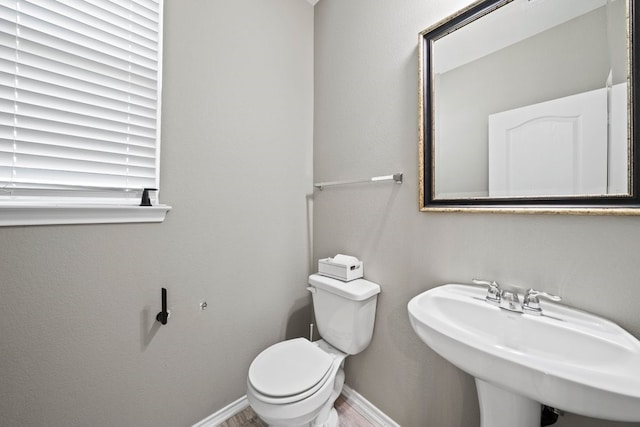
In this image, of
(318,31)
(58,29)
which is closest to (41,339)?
(58,29)

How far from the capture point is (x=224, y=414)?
131 centimetres

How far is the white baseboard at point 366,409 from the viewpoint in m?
1.26

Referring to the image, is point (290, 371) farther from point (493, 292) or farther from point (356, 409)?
point (493, 292)

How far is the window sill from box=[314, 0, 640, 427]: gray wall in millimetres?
975

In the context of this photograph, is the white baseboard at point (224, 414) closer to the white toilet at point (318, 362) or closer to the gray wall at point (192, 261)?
the gray wall at point (192, 261)

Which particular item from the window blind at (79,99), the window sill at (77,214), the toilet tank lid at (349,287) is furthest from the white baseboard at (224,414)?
the window blind at (79,99)

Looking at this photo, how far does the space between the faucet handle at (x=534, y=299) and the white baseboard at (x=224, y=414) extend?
57.9 inches

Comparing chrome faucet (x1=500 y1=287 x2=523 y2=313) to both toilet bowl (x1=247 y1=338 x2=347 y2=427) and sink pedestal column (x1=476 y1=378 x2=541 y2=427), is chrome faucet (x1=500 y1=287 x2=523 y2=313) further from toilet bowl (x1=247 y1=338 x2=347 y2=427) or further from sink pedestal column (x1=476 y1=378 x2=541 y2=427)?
toilet bowl (x1=247 y1=338 x2=347 y2=427)

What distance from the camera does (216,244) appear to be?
129 centimetres

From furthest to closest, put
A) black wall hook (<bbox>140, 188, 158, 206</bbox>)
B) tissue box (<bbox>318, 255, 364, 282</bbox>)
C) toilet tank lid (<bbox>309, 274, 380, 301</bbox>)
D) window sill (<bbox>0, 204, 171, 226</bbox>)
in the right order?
tissue box (<bbox>318, 255, 364, 282</bbox>) < toilet tank lid (<bbox>309, 274, 380, 301</bbox>) < black wall hook (<bbox>140, 188, 158, 206</bbox>) < window sill (<bbox>0, 204, 171, 226</bbox>)

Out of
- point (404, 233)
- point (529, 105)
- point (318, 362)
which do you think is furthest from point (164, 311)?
point (529, 105)

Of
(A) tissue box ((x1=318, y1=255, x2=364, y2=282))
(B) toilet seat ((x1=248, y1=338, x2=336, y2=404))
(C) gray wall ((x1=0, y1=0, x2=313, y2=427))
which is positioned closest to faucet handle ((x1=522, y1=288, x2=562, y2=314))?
(A) tissue box ((x1=318, y1=255, x2=364, y2=282))

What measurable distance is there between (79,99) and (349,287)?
55.6 inches

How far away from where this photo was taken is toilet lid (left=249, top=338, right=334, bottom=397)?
99 centimetres
